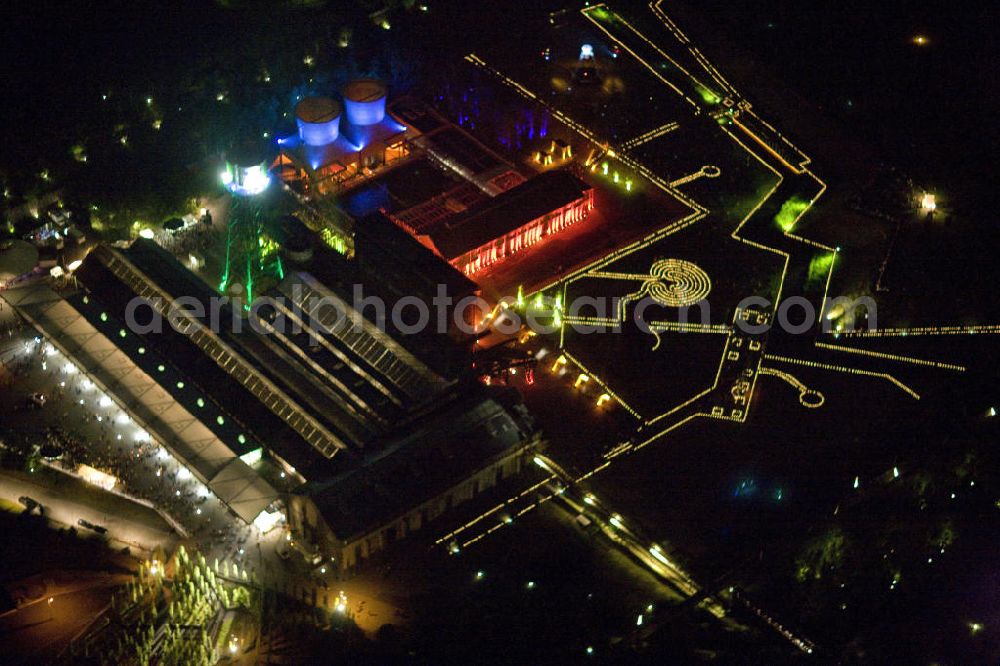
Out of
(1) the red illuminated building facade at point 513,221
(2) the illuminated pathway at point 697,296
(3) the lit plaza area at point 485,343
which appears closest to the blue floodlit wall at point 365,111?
(3) the lit plaza area at point 485,343

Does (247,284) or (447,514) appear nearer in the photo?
(447,514)

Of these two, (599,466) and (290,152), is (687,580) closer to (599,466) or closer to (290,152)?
(599,466)

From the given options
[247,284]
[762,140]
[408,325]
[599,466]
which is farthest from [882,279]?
[247,284]

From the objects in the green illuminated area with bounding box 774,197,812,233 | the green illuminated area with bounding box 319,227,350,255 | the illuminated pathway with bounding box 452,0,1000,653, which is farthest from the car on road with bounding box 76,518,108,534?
the green illuminated area with bounding box 774,197,812,233

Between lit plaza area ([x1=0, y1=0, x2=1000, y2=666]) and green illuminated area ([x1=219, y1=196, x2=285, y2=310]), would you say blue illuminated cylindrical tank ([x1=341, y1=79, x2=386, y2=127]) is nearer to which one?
lit plaza area ([x1=0, y1=0, x2=1000, y2=666])

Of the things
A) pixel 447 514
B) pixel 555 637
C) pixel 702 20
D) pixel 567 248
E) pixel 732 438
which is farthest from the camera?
pixel 702 20

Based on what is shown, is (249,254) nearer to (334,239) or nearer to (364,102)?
(334,239)

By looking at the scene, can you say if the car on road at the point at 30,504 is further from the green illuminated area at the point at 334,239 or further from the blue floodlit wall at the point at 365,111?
the blue floodlit wall at the point at 365,111
